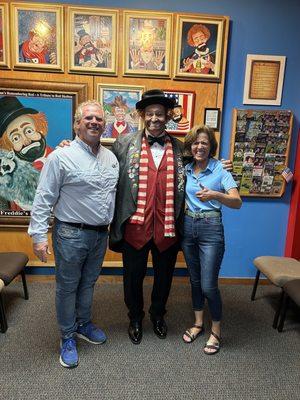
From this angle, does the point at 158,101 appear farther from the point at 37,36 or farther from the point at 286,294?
the point at 286,294

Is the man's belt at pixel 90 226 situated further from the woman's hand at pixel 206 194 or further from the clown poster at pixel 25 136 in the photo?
the clown poster at pixel 25 136

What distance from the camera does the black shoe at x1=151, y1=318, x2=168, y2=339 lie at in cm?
222

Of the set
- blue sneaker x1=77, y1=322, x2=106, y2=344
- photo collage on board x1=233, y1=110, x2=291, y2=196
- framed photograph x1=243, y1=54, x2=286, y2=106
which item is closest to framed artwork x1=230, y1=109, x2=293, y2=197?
photo collage on board x1=233, y1=110, x2=291, y2=196

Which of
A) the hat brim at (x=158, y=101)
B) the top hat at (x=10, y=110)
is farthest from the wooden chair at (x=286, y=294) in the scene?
the top hat at (x=10, y=110)

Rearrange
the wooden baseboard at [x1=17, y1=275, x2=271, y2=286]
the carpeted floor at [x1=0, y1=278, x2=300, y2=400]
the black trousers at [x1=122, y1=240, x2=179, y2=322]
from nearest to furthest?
the carpeted floor at [x1=0, y1=278, x2=300, y2=400] → the black trousers at [x1=122, y1=240, x2=179, y2=322] → the wooden baseboard at [x1=17, y1=275, x2=271, y2=286]

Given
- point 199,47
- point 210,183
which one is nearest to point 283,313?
point 210,183

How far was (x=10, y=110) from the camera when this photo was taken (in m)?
2.72

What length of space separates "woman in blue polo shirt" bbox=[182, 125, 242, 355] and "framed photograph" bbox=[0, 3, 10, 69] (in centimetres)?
168

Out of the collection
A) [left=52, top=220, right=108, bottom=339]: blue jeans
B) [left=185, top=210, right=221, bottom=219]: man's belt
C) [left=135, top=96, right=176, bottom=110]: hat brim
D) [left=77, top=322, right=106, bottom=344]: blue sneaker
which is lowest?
[left=77, top=322, right=106, bottom=344]: blue sneaker

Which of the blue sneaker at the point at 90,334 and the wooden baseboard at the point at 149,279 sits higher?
the blue sneaker at the point at 90,334

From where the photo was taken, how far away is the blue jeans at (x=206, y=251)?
1960 mm

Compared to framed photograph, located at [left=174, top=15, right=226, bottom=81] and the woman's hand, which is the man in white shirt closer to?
the woman's hand

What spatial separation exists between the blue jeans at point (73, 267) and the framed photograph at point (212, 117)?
4.62 feet

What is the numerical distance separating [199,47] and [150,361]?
235cm
